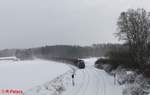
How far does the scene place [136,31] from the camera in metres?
48.7

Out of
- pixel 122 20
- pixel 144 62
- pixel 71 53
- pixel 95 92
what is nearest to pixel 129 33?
pixel 122 20

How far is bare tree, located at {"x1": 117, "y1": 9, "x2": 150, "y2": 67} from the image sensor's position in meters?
45.9

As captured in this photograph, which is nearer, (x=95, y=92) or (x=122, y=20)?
(x=95, y=92)

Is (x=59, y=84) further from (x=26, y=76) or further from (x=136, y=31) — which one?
(x=136, y=31)

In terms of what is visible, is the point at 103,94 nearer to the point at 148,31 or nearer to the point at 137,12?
the point at 148,31

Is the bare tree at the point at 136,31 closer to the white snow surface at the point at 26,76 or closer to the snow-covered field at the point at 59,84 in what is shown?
the snow-covered field at the point at 59,84

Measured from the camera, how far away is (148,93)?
20234 millimetres

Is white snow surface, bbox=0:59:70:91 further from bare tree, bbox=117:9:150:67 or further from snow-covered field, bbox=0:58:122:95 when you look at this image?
bare tree, bbox=117:9:150:67

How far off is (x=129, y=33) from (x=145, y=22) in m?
3.62

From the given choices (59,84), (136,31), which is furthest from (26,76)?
(136,31)

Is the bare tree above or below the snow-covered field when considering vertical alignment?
above

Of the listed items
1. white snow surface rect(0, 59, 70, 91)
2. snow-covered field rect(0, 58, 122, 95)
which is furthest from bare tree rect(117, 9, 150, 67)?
white snow surface rect(0, 59, 70, 91)

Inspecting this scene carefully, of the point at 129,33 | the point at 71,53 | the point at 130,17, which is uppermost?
the point at 130,17

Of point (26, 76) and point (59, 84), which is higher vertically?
point (59, 84)
